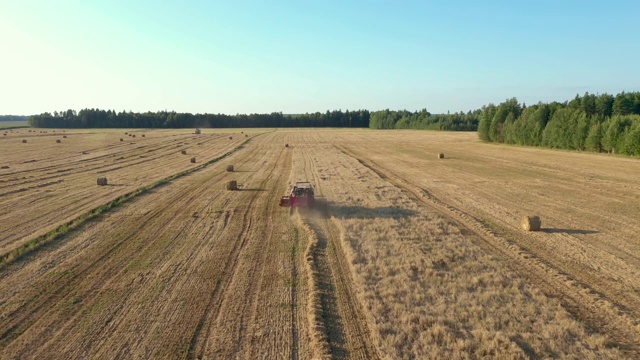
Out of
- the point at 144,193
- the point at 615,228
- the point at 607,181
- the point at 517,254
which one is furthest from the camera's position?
the point at 607,181

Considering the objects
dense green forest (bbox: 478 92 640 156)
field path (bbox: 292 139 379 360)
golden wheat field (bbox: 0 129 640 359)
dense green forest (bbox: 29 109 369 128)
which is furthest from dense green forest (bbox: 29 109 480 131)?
field path (bbox: 292 139 379 360)

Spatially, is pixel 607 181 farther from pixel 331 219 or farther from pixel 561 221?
pixel 331 219

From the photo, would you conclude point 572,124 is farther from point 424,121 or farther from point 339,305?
point 424,121

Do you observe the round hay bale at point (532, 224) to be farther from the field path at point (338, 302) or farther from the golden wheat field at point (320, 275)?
the field path at point (338, 302)

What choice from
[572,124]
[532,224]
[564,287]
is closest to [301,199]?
[532,224]

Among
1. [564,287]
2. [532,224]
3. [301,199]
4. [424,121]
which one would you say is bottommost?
[564,287]

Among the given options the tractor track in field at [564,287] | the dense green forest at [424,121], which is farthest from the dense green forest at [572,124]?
the dense green forest at [424,121]

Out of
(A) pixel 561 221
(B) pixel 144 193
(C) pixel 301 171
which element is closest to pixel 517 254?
(A) pixel 561 221
